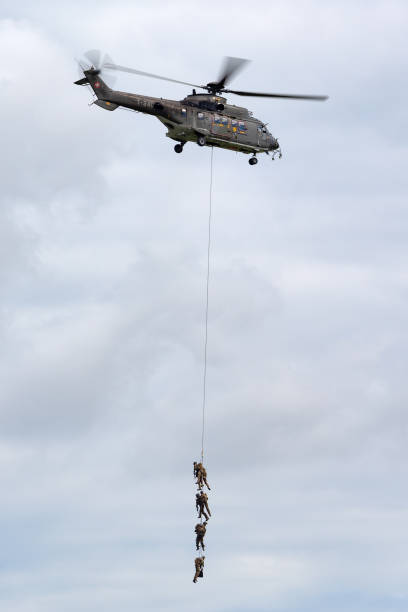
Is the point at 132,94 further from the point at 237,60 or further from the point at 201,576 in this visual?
the point at 201,576

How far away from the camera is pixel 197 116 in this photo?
89.1 meters

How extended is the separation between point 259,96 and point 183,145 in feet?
18.8

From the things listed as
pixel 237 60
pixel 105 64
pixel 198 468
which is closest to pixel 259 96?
pixel 237 60

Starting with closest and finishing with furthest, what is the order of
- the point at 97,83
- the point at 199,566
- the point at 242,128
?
the point at 199,566 < the point at 97,83 < the point at 242,128

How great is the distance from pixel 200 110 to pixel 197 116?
0.48 meters

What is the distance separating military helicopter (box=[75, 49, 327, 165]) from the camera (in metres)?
87.9

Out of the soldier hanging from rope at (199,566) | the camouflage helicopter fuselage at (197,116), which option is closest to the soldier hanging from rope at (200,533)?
the soldier hanging from rope at (199,566)

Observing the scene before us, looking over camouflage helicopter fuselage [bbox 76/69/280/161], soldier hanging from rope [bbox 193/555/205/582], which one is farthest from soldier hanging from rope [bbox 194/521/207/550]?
camouflage helicopter fuselage [bbox 76/69/280/161]

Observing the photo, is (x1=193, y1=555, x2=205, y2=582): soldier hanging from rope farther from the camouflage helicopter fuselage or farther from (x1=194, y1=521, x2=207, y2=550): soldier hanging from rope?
the camouflage helicopter fuselage

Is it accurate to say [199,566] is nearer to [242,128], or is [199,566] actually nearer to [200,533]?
[200,533]

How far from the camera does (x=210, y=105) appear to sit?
89.9 m

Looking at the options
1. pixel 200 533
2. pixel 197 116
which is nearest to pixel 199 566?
pixel 200 533

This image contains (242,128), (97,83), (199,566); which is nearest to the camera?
(199,566)

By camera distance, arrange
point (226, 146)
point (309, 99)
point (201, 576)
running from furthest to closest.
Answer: point (226, 146)
point (309, 99)
point (201, 576)
